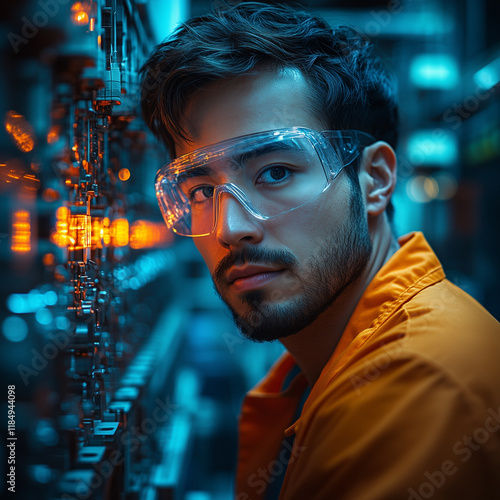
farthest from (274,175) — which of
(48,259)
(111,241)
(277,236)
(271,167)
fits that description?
(48,259)

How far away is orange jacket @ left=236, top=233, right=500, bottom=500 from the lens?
0.70m

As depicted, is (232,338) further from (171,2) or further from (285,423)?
(171,2)

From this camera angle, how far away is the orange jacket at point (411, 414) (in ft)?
2.29

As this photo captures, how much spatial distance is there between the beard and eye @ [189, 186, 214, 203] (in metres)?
0.20

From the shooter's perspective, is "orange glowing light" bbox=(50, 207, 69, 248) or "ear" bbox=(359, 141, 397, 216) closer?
"orange glowing light" bbox=(50, 207, 69, 248)

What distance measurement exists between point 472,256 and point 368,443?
3643mm

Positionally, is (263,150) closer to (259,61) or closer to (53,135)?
(259,61)

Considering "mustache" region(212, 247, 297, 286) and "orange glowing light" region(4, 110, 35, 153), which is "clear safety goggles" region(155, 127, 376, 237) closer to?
"mustache" region(212, 247, 297, 286)

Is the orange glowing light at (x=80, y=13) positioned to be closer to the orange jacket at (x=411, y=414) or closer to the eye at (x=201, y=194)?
the eye at (x=201, y=194)

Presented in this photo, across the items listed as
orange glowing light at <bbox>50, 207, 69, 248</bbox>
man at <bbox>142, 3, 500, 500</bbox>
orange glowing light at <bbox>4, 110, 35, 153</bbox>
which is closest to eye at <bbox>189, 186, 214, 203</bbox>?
man at <bbox>142, 3, 500, 500</bbox>

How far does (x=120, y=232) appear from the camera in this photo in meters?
1.28

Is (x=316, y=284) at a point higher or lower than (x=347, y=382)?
higher

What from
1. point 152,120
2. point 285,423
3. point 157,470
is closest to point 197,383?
point 157,470

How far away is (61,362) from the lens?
1.24 m
